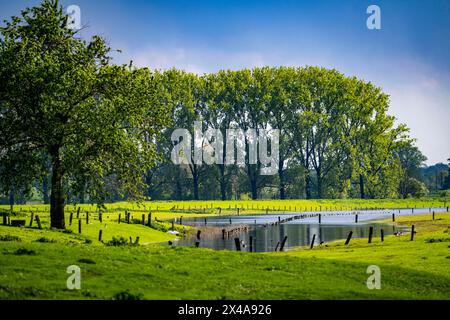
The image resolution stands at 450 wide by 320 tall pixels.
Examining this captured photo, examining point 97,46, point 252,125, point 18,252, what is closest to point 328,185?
point 252,125

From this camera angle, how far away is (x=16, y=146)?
187 ft

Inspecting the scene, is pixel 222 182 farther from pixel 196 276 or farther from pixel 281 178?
pixel 196 276

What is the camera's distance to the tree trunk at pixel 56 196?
5669cm

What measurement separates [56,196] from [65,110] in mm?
8702
